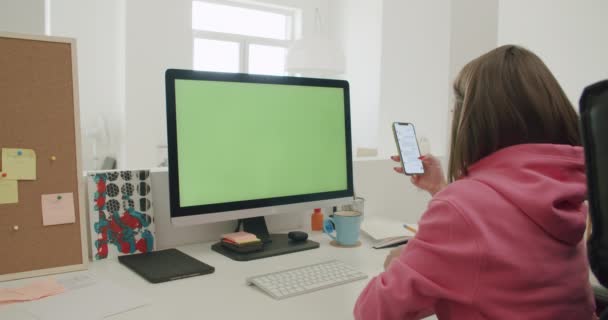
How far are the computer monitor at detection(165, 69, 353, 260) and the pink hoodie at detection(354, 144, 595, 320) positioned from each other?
60 centimetres

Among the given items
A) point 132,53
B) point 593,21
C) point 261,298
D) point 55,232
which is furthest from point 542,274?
point 132,53

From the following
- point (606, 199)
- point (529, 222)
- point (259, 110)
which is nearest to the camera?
point (606, 199)

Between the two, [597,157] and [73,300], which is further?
[73,300]

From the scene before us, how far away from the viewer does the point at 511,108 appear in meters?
0.86

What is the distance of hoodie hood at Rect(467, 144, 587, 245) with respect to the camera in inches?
29.4

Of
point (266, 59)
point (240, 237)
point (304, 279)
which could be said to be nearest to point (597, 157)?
point (304, 279)

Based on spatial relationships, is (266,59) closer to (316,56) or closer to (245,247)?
(316,56)

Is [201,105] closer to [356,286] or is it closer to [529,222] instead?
[356,286]

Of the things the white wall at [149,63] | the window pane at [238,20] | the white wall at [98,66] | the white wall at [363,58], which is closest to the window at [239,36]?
the window pane at [238,20]

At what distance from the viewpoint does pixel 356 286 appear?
1100 mm

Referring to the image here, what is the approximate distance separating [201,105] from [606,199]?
947 mm

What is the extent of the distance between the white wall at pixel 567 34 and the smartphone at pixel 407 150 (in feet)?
8.72

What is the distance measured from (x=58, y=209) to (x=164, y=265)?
0.27 m

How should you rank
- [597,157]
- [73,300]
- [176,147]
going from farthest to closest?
[176,147] < [73,300] < [597,157]
